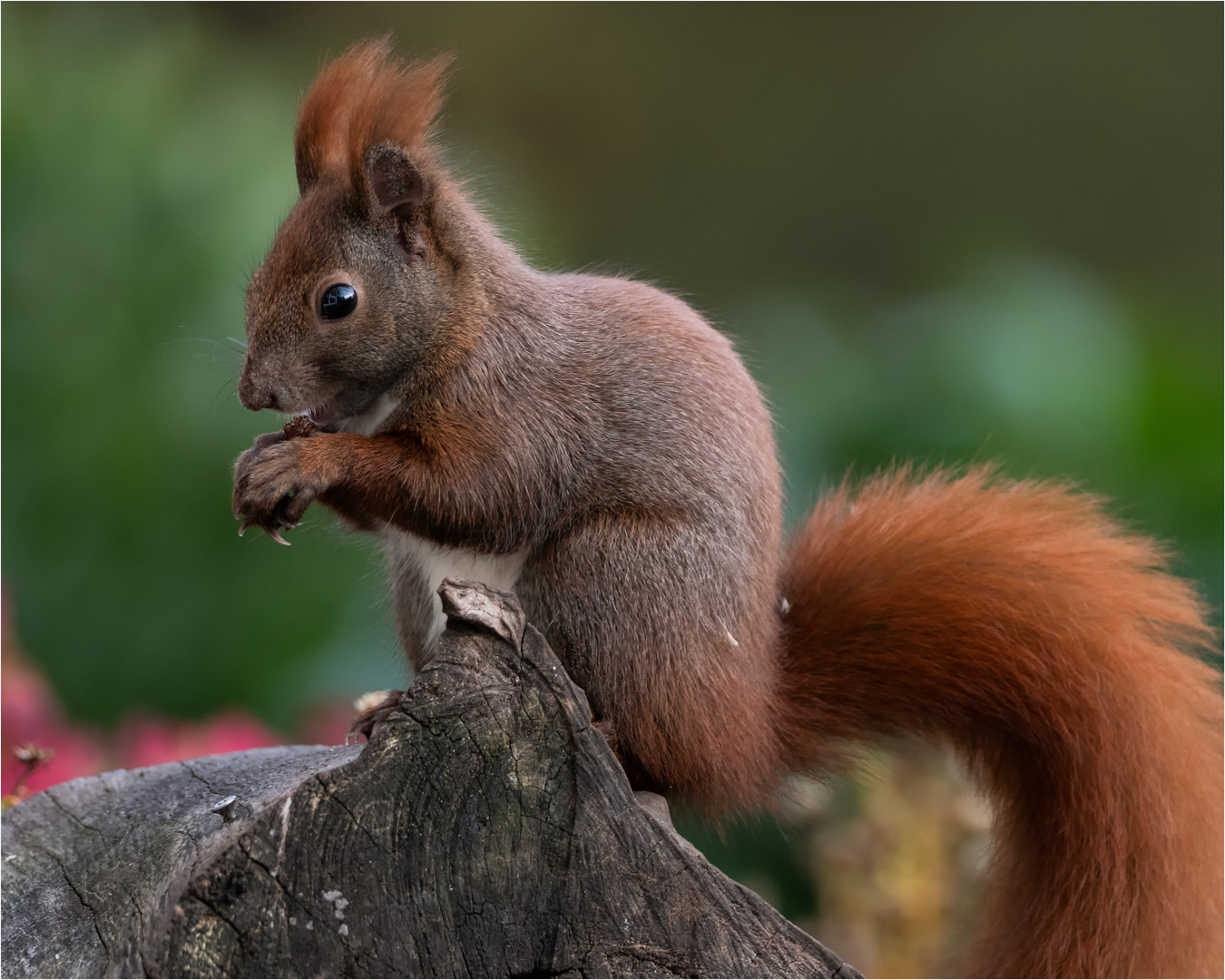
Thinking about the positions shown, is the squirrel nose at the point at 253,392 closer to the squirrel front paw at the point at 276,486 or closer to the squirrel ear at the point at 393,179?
the squirrel front paw at the point at 276,486

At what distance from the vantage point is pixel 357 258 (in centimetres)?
123

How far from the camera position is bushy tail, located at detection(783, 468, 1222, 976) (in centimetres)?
127

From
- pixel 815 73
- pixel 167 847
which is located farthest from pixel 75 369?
pixel 815 73

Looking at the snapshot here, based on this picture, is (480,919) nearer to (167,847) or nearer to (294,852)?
(294,852)

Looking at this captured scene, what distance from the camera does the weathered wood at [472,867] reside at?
34.1 inches

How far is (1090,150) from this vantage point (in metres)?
3.88

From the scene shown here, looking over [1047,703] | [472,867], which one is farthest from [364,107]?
[1047,703]

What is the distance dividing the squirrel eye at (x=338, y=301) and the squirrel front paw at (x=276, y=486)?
13 cm

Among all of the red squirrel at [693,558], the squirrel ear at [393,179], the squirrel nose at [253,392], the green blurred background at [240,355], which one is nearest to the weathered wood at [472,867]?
the red squirrel at [693,558]

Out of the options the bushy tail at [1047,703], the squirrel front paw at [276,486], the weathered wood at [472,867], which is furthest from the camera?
the bushy tail at [1047,703]

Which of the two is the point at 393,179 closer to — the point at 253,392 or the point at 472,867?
the point at 253,392

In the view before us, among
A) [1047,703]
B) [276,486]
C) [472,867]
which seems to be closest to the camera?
[472,867]

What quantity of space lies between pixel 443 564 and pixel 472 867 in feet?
1.52

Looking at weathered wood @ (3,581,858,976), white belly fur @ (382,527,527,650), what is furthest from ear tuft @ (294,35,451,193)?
weathered wood @ (3,581,858,976)
